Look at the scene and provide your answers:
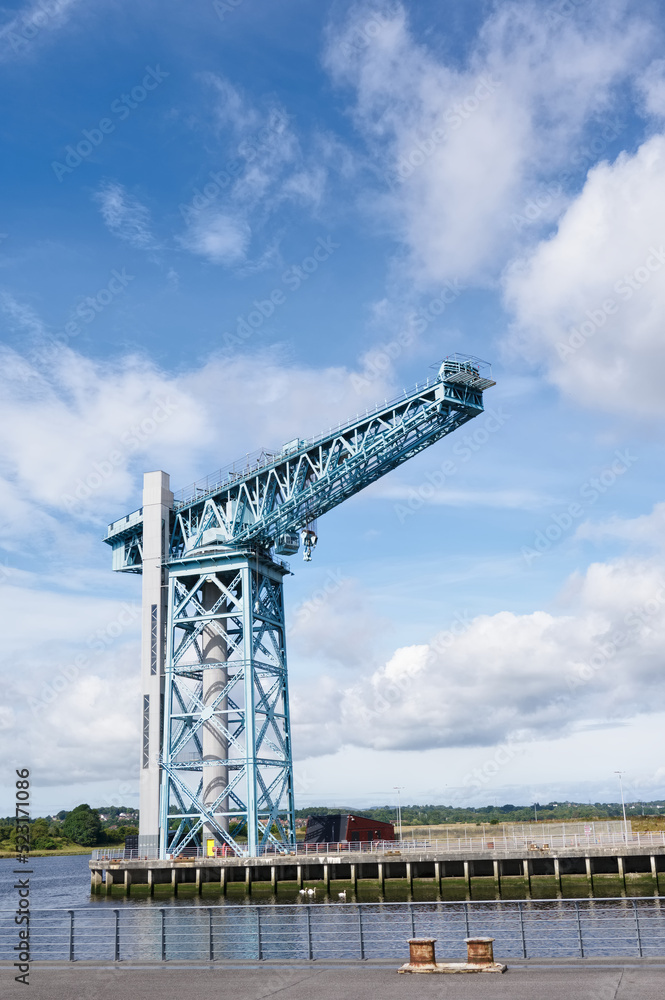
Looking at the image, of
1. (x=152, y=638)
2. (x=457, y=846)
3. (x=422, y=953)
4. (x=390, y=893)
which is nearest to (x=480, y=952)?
(x=422, y=953)

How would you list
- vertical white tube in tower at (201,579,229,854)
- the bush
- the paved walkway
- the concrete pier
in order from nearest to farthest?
the paved walkway, the concrete pier, vertical white tube in tower at (201,579,229,854), the bush

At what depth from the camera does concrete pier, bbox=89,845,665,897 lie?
5138 centimetres

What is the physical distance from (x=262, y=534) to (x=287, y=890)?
67.2 ft

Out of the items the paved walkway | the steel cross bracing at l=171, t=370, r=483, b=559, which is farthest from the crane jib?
the paved walkway

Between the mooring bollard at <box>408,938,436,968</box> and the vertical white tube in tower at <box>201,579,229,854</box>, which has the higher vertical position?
the vertical white tube in tower at <box>201,579,229,854</box>

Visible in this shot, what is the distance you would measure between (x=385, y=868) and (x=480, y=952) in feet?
125

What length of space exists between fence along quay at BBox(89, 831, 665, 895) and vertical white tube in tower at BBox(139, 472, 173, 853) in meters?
2.75

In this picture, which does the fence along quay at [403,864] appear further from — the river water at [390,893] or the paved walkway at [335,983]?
the paved walkway at [335,983]

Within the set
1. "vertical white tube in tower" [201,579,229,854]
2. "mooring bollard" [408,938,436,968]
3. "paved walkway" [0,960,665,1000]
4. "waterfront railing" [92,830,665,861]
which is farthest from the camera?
"vertical white tube in tower" [201,579,229,854]

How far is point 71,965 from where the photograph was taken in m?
21.5

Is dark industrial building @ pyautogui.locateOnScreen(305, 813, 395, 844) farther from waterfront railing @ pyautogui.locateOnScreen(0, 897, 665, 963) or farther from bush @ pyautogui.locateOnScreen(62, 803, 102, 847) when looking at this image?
bush @ pyautogui.locateOnScreen(62, 803, 102, 847)

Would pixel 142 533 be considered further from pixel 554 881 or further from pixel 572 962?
pixel 572 962

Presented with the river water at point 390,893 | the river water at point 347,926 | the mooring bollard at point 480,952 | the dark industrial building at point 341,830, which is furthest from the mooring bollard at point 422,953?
the dark industrial building at point 341,830

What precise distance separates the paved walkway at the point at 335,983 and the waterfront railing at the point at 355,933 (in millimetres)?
7771
